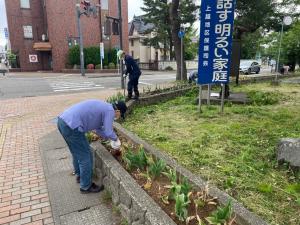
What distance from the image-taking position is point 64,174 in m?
4.32

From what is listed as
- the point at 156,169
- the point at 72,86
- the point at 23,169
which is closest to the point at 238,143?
the point at 156,169

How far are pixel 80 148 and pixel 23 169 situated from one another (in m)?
1.63

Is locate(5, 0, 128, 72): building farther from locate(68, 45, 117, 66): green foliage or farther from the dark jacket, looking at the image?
Result: the dark jacket

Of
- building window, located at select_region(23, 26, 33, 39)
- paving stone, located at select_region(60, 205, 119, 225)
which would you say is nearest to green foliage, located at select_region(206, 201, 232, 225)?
paving stone, located at select_region(60, 205, 119, 225)

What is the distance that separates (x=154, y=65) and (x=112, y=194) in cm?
3532

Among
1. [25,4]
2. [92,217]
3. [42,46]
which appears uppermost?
[25,4]

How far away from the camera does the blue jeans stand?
3393mm

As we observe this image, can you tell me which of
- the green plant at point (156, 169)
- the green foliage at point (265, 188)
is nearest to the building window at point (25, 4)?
the green plant at point (156, 169)

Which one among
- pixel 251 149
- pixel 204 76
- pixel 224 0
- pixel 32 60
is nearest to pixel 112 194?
pixel 251 149

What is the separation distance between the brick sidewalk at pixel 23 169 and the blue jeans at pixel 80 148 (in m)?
0.55

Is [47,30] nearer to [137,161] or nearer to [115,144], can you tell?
[115,144]

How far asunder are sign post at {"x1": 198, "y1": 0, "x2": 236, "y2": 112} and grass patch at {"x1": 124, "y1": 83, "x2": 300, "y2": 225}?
99cm

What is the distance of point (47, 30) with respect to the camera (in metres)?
31.8

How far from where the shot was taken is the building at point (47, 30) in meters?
30.4
